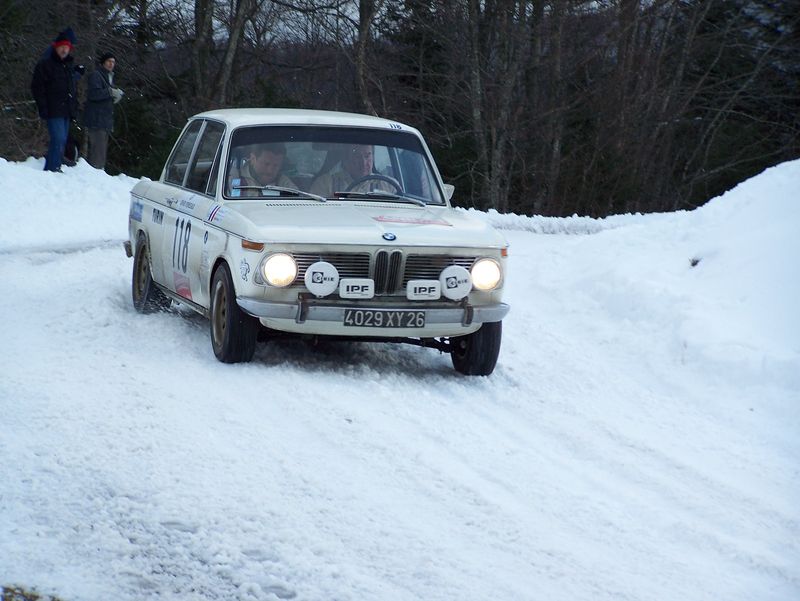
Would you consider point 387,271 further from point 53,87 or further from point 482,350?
point 53,87

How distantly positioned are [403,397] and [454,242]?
3.51ft

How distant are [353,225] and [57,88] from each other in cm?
1243

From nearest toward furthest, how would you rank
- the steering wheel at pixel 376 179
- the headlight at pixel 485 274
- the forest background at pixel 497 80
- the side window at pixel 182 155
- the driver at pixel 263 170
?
the headlight at pixel 485 274, the driver at pixel 263 170, the steering wheel at pixel 376 179, the side window at pixel 182 155, the forest background at pixel 497 80

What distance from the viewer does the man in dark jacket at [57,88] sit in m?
18.2

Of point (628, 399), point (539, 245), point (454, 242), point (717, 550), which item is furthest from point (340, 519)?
point (539, 245)

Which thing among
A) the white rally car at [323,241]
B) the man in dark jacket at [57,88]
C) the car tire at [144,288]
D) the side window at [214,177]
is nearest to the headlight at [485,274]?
the white rally car at [323,241]

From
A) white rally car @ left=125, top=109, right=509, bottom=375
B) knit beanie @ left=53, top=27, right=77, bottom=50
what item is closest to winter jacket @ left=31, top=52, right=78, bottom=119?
knit beanie @ left=53, top=27, right=77, bottom=50

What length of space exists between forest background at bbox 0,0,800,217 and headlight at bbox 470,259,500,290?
18031 mm

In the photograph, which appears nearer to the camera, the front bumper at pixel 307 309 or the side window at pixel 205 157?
the front bumper at pixel 307 309

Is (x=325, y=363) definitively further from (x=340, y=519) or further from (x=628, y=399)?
(x=340, y=519)

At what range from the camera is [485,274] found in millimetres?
7469

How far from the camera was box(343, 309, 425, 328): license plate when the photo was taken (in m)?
7.07

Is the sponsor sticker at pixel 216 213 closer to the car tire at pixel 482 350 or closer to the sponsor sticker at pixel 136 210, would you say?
the car tire at pixel 482 350

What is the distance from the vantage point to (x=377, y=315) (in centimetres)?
709
